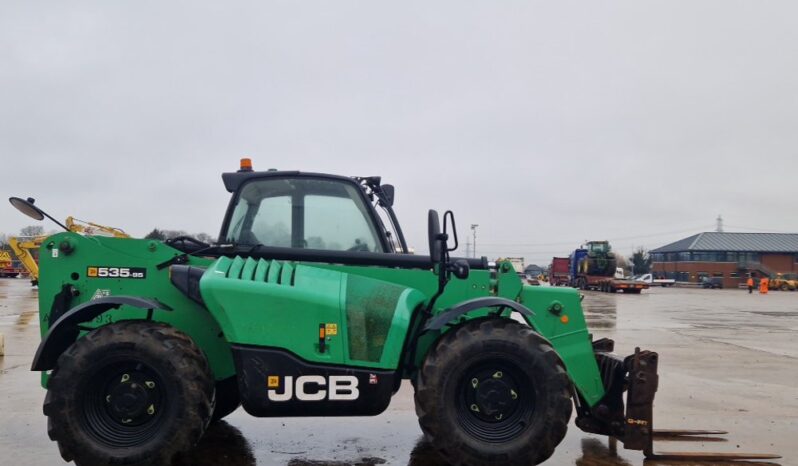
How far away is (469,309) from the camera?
421cm

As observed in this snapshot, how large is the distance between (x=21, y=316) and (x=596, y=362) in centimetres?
1700

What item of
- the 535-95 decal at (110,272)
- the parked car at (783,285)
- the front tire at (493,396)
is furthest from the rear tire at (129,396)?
the parked car at (783,285)

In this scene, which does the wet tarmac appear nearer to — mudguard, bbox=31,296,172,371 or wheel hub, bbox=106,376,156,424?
wheel hub, bbox=106,376,156,424

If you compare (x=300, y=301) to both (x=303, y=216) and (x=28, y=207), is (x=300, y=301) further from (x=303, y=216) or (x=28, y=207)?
(x=28, y=207)

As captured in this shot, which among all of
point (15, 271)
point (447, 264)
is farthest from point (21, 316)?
point (15, 271)

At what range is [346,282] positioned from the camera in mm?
4426

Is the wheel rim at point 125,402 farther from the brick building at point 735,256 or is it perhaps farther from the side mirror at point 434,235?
the brick building at point 735,256

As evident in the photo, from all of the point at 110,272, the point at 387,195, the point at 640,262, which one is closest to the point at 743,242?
the point at 640,262

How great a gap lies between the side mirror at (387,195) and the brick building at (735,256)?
243ft

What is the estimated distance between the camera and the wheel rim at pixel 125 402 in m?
4.02

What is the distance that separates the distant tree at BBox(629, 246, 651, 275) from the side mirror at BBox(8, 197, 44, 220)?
9406 cm

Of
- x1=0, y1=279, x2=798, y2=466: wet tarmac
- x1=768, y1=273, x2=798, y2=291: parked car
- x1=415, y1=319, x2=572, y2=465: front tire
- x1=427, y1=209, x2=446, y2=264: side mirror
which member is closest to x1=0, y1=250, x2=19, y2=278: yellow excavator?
x1=0, y1=279, x2=798, y2=466: wet tarmac

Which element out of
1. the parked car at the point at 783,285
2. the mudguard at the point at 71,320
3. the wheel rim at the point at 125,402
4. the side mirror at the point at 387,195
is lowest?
the parked car at the point at 783,285

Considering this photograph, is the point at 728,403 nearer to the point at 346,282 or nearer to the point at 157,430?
the point at 346,282
